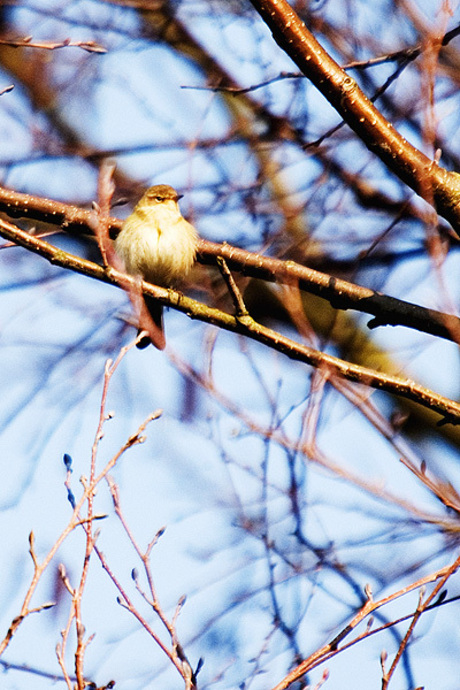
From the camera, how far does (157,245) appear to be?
19.1 feet

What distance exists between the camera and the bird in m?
5.78

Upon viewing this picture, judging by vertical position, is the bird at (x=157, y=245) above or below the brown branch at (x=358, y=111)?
above

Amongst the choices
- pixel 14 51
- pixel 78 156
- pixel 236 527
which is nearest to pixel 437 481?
pixel 236 527

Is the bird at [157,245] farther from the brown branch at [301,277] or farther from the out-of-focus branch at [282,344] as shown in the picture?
the out-of-focus branch at [282,344]

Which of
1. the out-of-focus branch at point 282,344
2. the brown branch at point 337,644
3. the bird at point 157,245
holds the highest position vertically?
the bird at point 157,245

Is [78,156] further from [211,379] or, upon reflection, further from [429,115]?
[429,115]

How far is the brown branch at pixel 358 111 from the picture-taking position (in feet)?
12.0

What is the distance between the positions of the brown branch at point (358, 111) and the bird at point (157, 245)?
2.01 meters

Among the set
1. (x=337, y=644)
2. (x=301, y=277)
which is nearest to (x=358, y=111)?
(x=301, y=277)

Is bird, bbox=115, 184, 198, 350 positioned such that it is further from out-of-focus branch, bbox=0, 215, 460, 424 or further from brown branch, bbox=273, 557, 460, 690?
brown branch, bbox=273, 557, 460, 690

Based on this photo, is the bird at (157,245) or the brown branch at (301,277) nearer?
the brown branch at (301,277)

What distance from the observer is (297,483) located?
3561mm

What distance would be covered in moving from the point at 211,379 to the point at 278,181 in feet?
12.2

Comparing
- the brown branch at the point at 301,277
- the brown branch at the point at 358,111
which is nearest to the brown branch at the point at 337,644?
the brown branch at the point at 301,277
